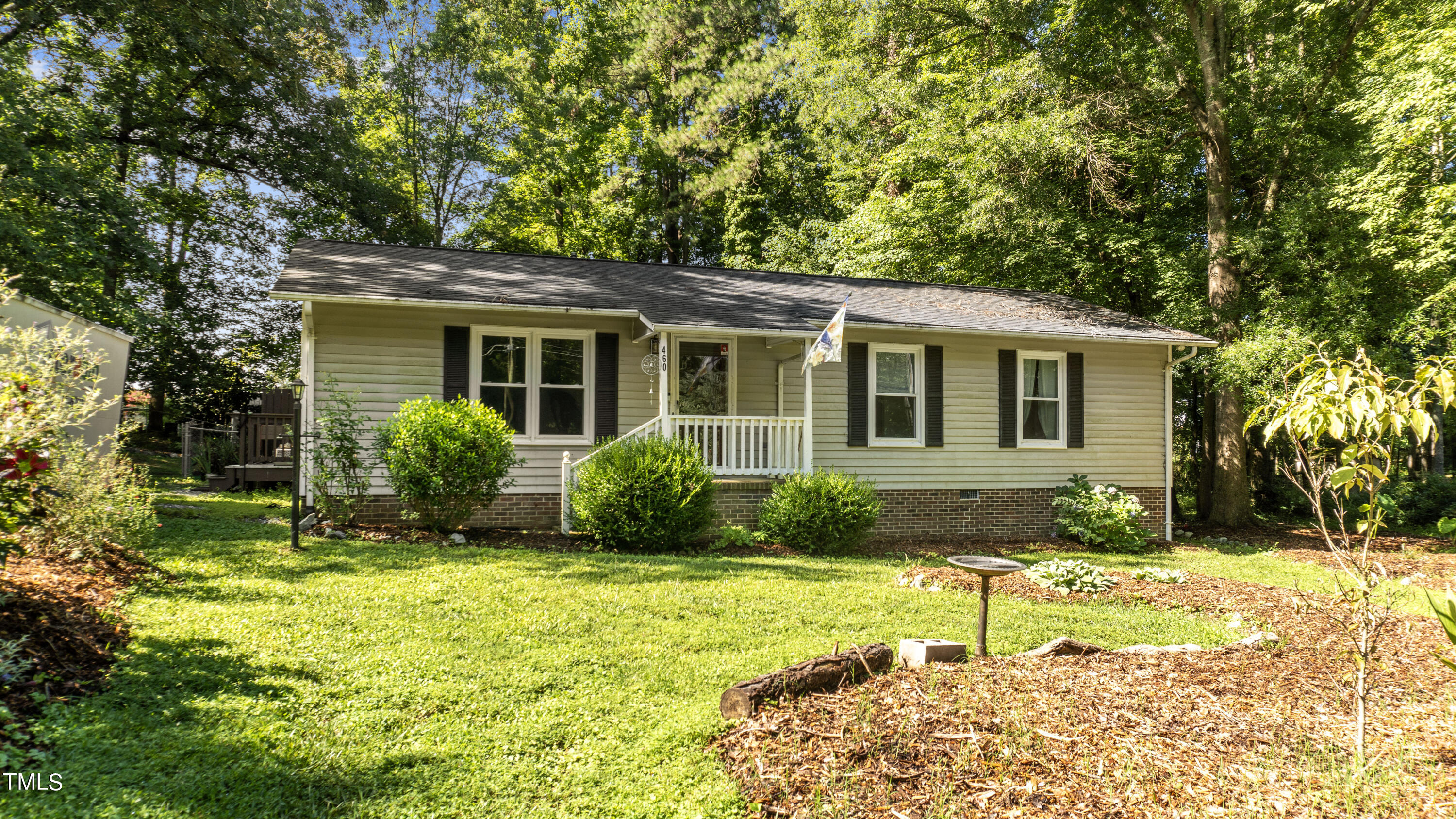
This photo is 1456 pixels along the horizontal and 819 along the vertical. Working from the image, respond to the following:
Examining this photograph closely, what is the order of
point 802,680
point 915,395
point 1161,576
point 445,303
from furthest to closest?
point 915,395, point 445,303, point 1161,576, point 802,680

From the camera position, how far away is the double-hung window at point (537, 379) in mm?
10219

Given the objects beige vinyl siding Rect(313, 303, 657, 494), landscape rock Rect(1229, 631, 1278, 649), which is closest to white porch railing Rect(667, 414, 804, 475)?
beige vinyl siding Rect(313, 303, 657, 494)

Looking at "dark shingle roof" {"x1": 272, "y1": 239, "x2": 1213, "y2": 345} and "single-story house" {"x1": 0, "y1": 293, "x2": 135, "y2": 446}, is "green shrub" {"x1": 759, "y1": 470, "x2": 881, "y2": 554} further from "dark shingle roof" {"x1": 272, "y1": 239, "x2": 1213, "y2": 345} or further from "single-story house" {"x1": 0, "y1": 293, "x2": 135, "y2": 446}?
"single-story house" {"x1": 0, "y1": 293, "x2": 135, "y2": 446}

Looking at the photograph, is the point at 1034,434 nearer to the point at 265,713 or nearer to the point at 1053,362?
the point at 1053,362

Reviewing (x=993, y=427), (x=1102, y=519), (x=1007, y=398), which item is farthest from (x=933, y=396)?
(x=1102, y=519)

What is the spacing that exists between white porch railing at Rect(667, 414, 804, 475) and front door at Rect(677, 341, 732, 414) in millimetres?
808

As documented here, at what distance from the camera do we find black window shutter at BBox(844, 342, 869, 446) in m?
11.4

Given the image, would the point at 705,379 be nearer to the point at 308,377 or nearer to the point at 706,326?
the point at 706,326

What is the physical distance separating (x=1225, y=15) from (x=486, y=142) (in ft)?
63.2

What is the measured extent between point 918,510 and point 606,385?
527 centimetres

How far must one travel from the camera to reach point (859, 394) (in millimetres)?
11430

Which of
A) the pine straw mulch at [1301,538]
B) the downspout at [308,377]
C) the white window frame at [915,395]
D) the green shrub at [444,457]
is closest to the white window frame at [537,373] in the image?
the green shrub at [444,457]

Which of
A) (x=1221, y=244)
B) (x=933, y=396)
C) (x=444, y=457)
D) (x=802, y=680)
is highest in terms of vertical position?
(x=1221, y=244)

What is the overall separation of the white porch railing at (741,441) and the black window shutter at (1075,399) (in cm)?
502
